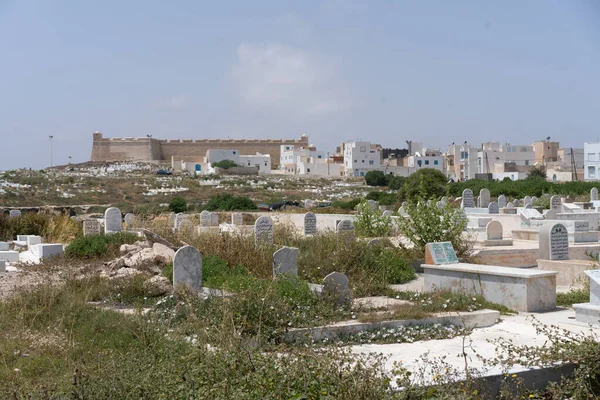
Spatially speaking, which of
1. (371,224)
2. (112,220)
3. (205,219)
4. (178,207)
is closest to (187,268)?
(371,224)

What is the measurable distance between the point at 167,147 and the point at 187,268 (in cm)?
10267

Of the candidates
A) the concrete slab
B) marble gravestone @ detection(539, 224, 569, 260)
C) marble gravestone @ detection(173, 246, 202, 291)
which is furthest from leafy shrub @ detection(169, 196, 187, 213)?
the concrete slab

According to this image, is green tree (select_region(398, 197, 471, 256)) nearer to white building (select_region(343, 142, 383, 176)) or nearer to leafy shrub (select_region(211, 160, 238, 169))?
white building (select_region(343, 142, 383, 176))

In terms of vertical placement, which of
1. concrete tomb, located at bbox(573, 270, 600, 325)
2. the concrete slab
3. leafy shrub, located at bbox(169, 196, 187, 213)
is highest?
leafy shrub, located at bbox(169, 196, 187, 213)

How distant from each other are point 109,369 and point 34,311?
3.23m

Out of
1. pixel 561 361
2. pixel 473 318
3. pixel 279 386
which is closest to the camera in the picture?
pixel 279 386

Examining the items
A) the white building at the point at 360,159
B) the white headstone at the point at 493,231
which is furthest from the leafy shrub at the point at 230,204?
the white building at the point at 360,159

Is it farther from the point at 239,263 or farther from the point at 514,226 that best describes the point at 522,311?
the point at 514,226

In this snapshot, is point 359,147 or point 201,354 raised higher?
point 359,147

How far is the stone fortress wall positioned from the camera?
105250 millimetres

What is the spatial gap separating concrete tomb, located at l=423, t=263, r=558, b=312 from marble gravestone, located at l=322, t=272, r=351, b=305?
2001 mm

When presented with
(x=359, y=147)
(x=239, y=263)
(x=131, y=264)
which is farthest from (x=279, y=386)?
(x=359, y=147)

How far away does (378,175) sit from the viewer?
73.0 m

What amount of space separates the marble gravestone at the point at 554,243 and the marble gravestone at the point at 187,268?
6616 mm
